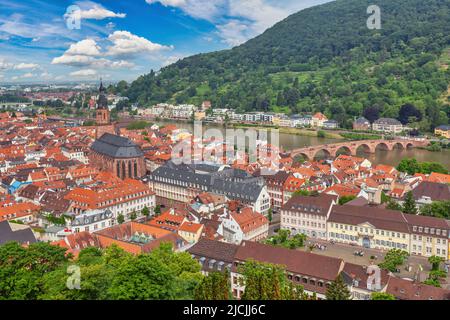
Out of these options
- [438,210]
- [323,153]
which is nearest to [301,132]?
[323,153]

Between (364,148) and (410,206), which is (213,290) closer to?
(410,206)

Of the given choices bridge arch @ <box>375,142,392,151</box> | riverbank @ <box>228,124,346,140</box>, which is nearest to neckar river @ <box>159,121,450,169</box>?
bridge arch @ <box>375,142,392,151</box>

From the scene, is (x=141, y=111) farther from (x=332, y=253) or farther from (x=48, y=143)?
(x=332, y=253)

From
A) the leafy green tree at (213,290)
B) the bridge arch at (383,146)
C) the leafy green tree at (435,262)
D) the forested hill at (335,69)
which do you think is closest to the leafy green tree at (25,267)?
the leafy green tree at (213,290)

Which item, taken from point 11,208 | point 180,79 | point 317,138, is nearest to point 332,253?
point 11,208

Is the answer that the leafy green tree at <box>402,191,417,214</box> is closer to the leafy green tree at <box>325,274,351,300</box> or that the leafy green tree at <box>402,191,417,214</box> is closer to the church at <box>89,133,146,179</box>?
the leafy green tree at <box>325,274,351,300</box>

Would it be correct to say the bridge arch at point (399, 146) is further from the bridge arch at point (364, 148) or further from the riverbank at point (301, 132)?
the riverbank at point (301, 132)
